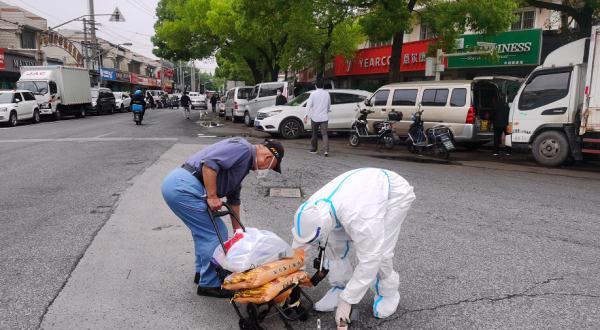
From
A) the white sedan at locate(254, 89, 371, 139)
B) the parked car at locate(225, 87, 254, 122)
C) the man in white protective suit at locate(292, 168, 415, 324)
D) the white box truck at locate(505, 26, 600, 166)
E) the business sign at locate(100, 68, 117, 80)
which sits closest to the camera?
the man in white protective suit at locate(292, 168, 415, 324)

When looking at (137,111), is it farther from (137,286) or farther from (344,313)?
(344,313)

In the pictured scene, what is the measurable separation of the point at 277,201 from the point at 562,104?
284 inches

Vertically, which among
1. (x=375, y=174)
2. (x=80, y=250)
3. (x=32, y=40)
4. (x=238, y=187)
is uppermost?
(x=32, y=40)

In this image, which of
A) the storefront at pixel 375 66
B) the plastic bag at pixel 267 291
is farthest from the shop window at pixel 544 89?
the storefront at pixel 375 66

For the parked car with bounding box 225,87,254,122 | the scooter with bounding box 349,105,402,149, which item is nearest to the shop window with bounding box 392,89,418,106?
the scooter with bounding box 349,105,402,149

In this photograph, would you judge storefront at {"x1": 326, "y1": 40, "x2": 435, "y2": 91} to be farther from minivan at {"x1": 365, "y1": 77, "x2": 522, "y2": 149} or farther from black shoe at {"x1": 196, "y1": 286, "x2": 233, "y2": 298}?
black shoe at {"x1": 196, "y1": 286, "x2": 233, "y2": 298}

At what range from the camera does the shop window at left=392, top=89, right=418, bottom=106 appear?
13.5m

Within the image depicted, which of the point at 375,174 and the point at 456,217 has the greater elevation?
the point at 375,174

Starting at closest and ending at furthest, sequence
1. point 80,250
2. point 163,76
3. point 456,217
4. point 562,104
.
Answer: point 80,250 → point 456,217 → point 562,104 → point 163,76

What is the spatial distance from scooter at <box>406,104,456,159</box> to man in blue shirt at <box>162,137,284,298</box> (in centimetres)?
878

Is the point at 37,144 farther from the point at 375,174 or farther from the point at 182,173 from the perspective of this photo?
the point at 375,174

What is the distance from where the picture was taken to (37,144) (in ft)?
43.4

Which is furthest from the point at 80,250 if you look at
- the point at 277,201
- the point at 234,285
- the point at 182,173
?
the point at 277,201

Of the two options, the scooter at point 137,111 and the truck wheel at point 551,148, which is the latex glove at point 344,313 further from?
the scooter at point 137,111
